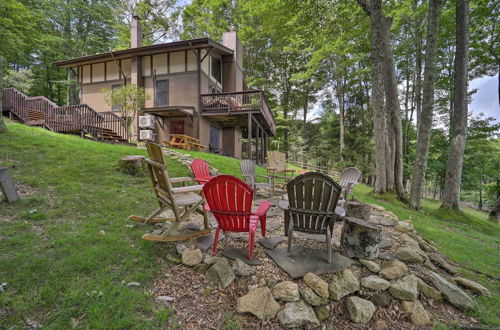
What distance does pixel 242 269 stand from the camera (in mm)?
2260

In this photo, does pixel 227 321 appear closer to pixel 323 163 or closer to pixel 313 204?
pixel 313 204

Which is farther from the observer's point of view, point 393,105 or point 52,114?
point 52,114

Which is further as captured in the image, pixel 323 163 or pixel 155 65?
pixel 323 163

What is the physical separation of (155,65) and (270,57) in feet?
44.5

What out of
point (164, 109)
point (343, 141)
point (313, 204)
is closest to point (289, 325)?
point (313, 204)

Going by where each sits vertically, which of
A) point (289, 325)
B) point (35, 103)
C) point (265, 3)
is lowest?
point (289, 325)

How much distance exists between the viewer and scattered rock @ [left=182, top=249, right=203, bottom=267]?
2386 mm

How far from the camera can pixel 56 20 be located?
755 inches

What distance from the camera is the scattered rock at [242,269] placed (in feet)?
7.31

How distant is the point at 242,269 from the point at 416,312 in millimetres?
1733

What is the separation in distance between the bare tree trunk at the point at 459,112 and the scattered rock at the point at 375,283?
7638mm

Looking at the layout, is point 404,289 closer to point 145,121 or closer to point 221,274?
point 221,274

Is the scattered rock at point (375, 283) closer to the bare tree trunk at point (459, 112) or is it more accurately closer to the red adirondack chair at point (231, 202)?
the red adirondack chair at point (231, 202)

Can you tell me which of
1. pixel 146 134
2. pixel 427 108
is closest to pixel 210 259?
pixel 427 108
